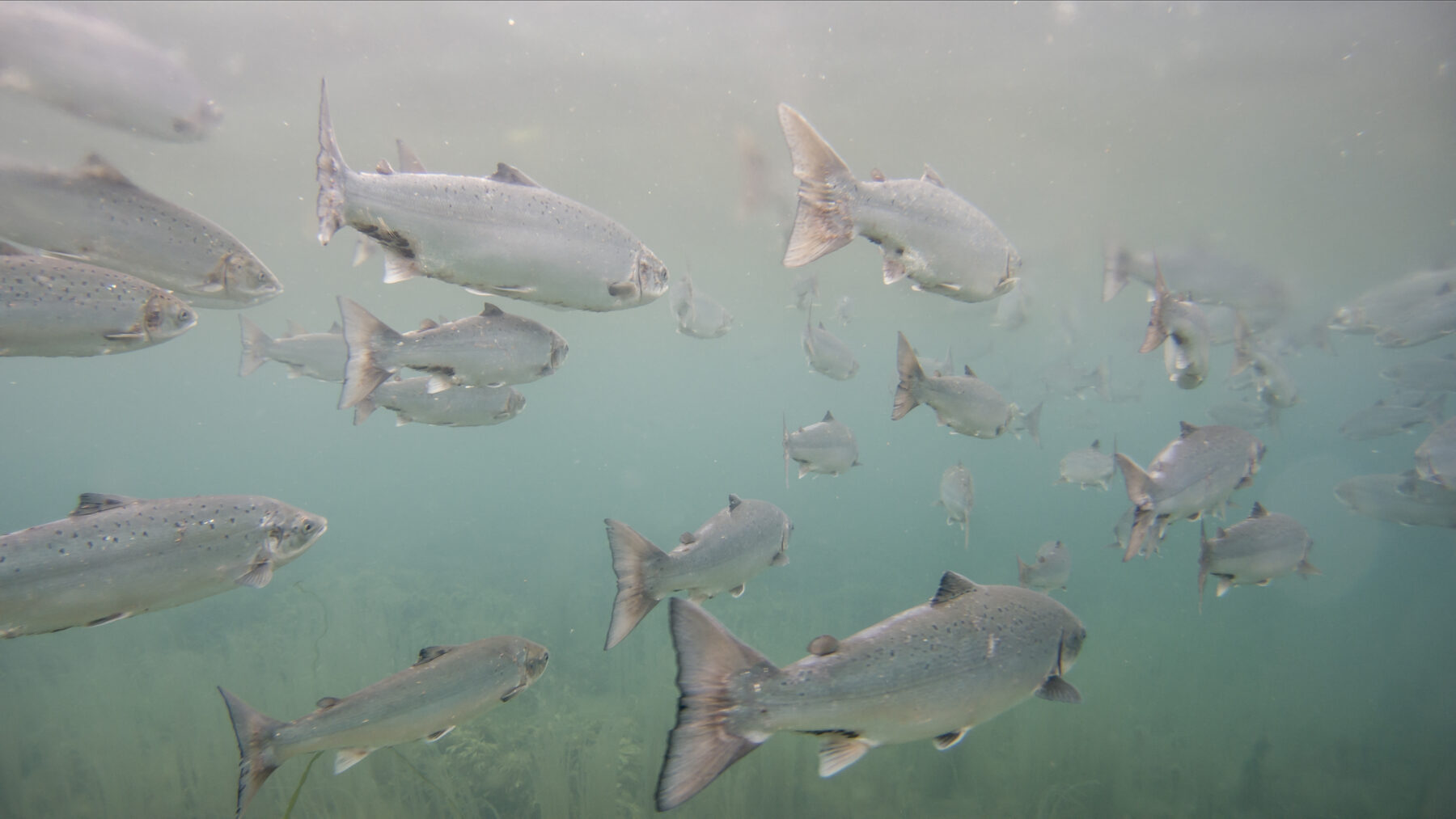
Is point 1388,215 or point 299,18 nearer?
point 299,18

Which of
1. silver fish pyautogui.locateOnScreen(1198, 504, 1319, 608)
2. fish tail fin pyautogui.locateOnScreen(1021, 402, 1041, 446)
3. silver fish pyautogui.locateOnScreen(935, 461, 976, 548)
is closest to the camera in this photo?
silver fish pyautogui.locateOnScreen(1198, 504, 1319, 608)

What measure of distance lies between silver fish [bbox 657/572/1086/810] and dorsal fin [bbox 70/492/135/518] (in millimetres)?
3161

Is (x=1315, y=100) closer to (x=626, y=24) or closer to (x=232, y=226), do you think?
(x=626, y=24)

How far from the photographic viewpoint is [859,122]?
536 inches

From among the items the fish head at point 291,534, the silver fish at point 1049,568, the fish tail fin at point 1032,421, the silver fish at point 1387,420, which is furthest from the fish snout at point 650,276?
the silver fish at point 1387,420

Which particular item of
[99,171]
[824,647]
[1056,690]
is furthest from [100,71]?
[1056,690]

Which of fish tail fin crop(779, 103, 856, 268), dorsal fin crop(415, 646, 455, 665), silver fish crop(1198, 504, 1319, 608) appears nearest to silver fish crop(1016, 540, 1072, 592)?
silver fish crop(1198, 504, 1319, 608)

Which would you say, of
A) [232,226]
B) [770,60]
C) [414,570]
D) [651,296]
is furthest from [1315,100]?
[232,226]

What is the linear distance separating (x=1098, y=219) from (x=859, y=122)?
10561 mm

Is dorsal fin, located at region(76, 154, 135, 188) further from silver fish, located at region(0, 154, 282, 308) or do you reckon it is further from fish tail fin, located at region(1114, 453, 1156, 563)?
fish tail fin, located at region(1114, 453, 1156, 563)

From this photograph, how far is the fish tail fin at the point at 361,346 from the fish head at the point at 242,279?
512mm

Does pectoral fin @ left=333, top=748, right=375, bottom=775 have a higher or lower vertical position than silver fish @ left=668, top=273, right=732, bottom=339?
lower

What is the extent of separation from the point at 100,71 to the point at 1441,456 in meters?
19.5

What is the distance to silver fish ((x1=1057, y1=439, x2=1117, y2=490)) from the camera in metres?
8.82
